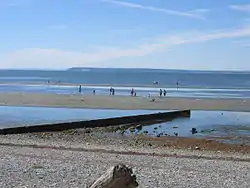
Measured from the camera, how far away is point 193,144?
22906 millimetres

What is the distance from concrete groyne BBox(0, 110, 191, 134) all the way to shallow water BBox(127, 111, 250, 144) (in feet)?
3.63

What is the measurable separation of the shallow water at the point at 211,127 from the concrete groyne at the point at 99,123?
1.11m

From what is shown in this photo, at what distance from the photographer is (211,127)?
30.7 m

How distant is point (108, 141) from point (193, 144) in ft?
12.2

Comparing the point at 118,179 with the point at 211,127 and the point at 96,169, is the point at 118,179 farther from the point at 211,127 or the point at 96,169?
the point at 211,127

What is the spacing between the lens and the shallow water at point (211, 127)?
88.2ft

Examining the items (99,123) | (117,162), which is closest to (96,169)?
(117,162)

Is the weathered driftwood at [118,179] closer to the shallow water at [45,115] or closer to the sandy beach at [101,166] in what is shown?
the sandy beach at [101,166]

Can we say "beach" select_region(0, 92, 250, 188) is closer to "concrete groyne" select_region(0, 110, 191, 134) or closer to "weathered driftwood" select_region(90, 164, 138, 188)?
"concrete groyne" select_region(0, 110, 191, 134)

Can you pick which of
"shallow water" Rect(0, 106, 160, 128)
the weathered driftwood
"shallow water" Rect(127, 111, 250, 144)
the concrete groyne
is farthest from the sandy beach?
"shallow water" Rect(0, 106, 160, 128)

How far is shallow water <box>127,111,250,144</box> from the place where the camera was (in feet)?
88.2

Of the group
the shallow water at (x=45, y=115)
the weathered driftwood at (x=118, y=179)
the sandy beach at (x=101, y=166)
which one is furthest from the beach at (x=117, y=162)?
the shallow water at (x=45, y=115)

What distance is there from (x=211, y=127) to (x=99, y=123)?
654 cm

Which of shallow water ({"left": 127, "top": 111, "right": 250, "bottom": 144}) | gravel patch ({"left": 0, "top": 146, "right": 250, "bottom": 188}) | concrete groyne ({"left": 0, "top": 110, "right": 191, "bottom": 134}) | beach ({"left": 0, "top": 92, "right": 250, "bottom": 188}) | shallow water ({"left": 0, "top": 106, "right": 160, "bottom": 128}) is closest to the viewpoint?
gravel patch ({"left": 0, "top": 146, "right": 250, "bottom": 188})
